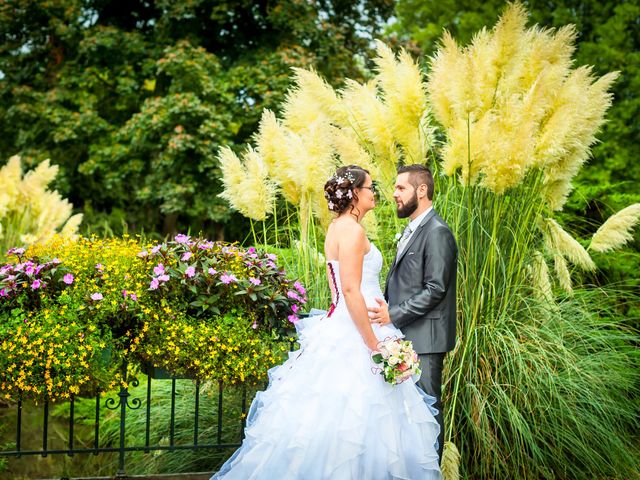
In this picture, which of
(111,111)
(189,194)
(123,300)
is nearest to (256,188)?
(123,300)

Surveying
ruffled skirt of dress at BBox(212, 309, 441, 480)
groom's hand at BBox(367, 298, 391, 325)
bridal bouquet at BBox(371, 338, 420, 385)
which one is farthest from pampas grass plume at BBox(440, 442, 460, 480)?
groom's hand at BBox(367, 298, 391, 325)

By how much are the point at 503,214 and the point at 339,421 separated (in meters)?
2.45

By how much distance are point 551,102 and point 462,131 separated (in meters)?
0.85

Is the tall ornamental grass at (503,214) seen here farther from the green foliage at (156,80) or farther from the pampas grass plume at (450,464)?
the green foliage at (156,80)

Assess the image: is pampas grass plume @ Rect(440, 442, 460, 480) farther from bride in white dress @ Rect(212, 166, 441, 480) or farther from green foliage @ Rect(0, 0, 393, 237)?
green foliage @ Rect(0, 0, 393, 237)

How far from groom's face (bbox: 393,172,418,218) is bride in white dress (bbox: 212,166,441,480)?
1.02 feet

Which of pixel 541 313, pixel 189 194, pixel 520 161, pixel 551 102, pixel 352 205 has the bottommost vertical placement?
pixel 541 313

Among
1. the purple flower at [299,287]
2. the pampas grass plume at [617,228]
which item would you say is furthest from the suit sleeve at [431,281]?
the pampas grass plume at [617,228]

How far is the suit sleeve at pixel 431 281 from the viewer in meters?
Answer: 4.09

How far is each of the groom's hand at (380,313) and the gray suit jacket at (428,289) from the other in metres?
0.08

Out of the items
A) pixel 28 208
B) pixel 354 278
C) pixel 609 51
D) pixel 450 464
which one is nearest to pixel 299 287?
pixel 354 278

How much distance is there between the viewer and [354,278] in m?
3.82

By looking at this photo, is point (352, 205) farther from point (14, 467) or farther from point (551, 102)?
→ point (14, 467)

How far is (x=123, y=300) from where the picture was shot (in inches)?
191
